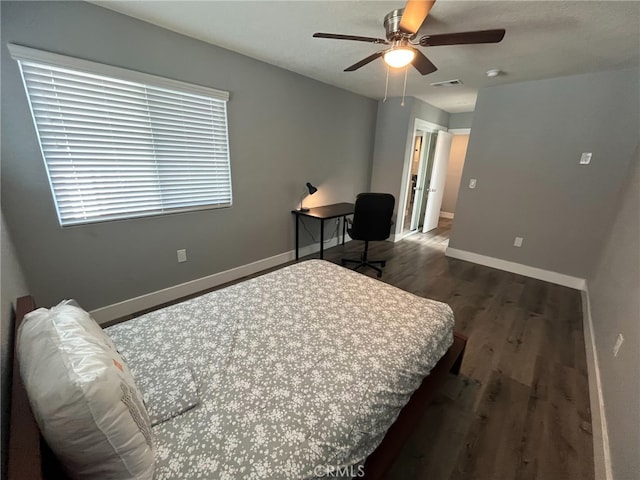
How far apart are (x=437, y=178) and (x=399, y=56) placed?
12.2ft

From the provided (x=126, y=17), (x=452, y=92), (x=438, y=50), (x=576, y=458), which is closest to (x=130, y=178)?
(x=126, y=17)

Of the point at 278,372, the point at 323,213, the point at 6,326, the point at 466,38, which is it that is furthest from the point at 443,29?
the point at 6,326

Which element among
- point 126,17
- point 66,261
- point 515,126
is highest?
point 126,17

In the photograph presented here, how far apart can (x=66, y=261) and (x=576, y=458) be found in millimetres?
3450

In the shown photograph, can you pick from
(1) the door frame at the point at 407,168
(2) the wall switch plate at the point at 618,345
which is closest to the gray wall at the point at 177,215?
(1) the door frame at the point at 407,168

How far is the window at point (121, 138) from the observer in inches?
68.4

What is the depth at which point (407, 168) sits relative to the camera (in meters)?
4.44

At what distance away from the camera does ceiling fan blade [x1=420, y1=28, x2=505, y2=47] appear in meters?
1.44

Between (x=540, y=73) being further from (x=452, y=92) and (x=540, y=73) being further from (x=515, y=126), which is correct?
(x=452, y=92)

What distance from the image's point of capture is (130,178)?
2.15m

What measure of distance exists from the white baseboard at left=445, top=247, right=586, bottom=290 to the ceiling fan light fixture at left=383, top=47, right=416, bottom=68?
9.99ft

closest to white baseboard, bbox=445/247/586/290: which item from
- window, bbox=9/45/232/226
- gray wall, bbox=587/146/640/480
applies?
gray wall, bbox=587/146/640/480

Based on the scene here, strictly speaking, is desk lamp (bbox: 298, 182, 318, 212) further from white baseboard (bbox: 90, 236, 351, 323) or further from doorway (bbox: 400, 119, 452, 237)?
doorway (bbox: 400, 119, 452, 237)

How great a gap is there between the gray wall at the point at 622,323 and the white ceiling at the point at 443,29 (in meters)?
1.16
